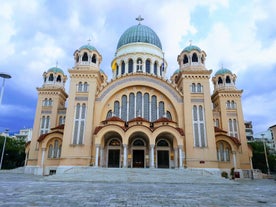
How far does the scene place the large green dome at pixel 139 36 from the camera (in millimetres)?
36594

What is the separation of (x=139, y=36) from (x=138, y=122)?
709 inches

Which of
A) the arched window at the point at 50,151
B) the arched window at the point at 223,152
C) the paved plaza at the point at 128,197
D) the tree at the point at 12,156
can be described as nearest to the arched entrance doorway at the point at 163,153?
the arched window at the point at 223,152

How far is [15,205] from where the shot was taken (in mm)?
6793

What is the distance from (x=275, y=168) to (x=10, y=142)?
56.0m

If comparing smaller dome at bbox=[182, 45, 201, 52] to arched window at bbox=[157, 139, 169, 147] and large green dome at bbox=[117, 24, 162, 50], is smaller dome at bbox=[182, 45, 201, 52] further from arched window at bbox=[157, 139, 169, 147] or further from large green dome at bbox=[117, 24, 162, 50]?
arched window at bbox=[157, 139, 169, 147]

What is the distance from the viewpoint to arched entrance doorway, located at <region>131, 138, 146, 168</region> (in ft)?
86.6

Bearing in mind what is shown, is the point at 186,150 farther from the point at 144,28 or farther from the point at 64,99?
the point at 144,28

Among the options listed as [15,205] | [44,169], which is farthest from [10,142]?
[15,205]

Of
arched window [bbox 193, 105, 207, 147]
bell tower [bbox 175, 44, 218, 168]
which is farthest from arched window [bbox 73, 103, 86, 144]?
arched window [bbox 193, 105, 207, 147]

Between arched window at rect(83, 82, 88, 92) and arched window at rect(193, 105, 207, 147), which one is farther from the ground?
arched window at rect(83, 82, 88, 92)

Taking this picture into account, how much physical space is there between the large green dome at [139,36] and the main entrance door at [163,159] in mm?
19139

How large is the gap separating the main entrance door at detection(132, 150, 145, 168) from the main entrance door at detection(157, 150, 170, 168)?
6.49 ft

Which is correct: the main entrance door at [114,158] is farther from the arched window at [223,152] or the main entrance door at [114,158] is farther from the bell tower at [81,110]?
the arched window at [223,152]

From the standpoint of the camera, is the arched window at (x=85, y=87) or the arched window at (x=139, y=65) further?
the arched window at (x=139, y=65)
